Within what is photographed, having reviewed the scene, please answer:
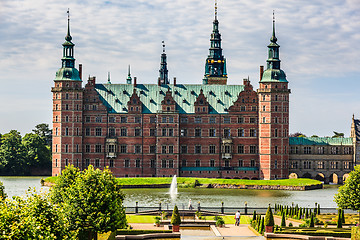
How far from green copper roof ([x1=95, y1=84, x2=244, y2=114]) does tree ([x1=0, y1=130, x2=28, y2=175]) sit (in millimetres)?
22465

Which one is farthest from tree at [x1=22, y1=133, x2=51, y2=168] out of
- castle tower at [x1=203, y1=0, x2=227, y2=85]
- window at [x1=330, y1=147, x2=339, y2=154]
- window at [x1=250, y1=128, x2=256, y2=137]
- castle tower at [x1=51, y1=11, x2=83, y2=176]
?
window at [x1=330, y1=147, x2=339, y2=154]

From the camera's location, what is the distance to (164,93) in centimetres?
11606

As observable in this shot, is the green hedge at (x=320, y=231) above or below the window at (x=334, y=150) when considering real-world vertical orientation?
below

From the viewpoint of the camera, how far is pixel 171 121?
113m

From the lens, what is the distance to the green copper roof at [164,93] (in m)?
114

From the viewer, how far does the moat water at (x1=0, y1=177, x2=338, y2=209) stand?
7719 cm

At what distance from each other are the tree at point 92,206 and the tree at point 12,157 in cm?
8330

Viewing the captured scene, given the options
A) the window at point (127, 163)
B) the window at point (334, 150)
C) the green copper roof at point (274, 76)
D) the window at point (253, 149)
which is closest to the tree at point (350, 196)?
the green copper roof at point (274, 76)

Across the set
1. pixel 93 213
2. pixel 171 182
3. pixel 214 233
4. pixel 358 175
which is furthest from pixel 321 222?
pixel 171 182

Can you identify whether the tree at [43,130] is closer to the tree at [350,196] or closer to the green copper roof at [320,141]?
the green copper roof at [320,141]

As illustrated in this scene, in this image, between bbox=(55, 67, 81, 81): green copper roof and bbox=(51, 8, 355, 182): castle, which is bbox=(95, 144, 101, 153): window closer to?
bbox=(51, 8, 355, 182): castle

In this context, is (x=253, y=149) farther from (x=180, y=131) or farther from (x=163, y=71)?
(x=163, y=71)

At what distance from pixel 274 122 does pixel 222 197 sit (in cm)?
2875

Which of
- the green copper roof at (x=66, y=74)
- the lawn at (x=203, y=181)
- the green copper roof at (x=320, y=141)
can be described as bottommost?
the lawn at (x=203, y=181)
